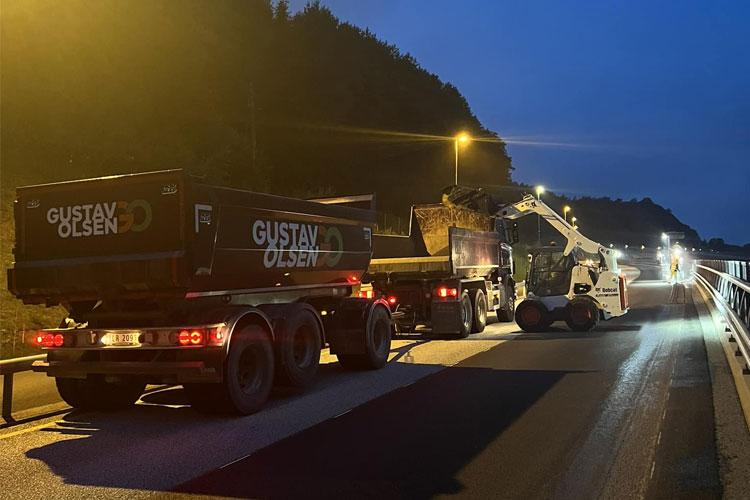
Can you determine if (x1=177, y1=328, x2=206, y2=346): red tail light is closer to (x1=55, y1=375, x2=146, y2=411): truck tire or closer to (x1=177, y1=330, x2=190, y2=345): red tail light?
(x1=177, y1=330, x2=190, y2=345): red tail light

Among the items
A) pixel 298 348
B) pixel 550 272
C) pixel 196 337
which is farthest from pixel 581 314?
pixel 196 337

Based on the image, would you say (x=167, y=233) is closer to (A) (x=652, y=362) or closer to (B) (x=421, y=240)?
(A) (x=652, y=362)

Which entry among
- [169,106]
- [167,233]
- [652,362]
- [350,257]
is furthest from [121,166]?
[652,362]

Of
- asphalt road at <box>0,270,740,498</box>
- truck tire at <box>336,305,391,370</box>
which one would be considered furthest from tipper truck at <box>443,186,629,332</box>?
truck tire at <box>336,305,391,370</box>

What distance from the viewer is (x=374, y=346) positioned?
10.3 metres

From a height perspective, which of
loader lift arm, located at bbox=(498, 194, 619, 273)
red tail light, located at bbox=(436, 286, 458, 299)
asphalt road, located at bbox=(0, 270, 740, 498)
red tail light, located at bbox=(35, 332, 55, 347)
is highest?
loader lift arm, located at bbox=(498, 194, 619, 273)

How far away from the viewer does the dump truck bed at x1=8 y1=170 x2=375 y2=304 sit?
23.0 feet

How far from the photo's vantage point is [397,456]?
562cm

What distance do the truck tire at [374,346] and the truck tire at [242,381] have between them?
2.42m

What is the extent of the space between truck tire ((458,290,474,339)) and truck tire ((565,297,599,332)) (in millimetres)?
2282

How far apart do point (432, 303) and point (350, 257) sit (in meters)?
4.27

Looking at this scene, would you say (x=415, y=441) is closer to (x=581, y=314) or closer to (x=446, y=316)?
(x=446, y=316)

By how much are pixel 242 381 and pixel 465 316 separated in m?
7.88

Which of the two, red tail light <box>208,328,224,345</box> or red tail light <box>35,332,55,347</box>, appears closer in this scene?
red tail light <box>208,328,224,345</box>
